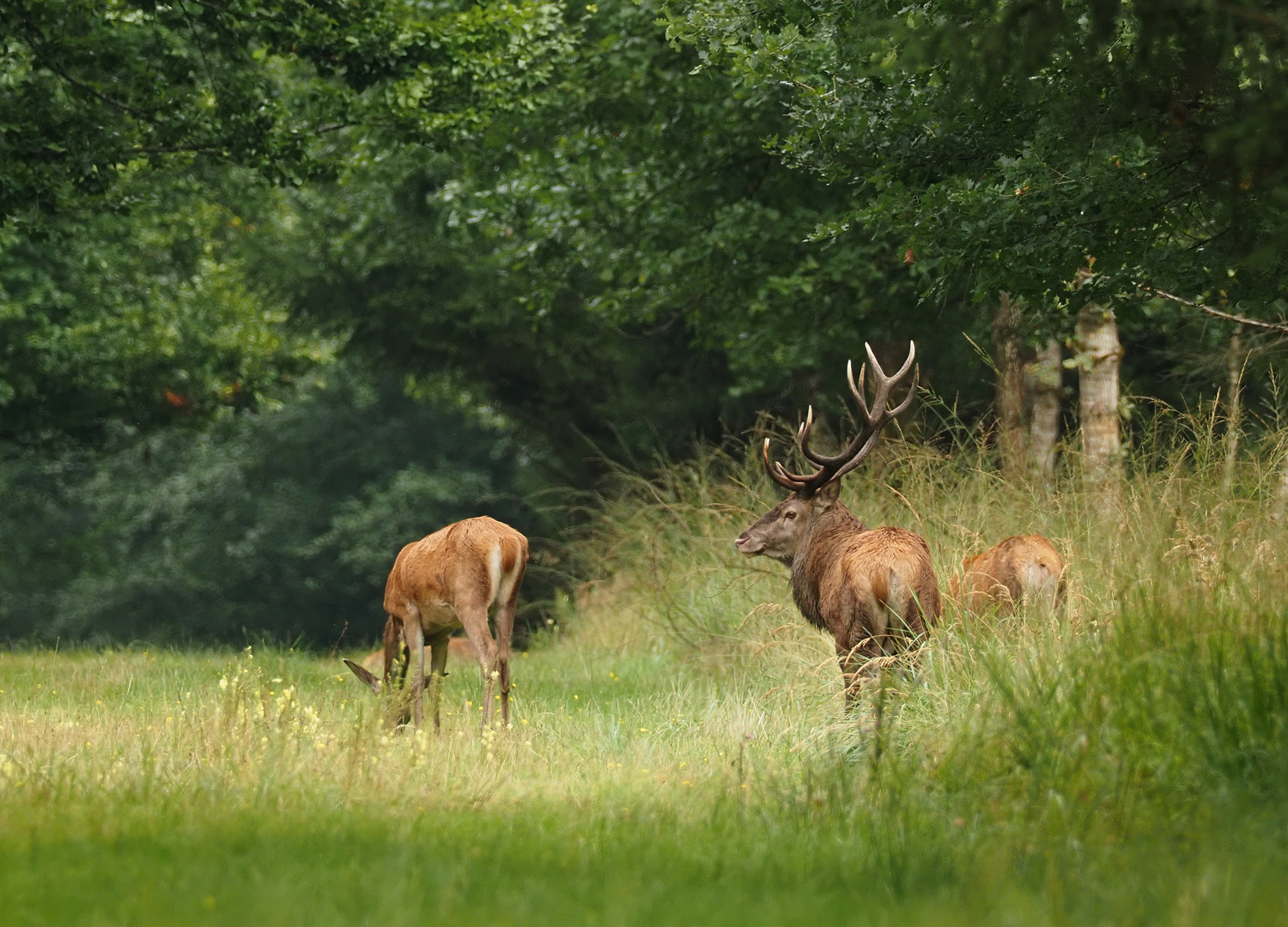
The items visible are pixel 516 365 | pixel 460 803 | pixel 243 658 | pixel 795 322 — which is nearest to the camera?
pixel 460 803

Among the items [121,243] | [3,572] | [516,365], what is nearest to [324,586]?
[3,572]

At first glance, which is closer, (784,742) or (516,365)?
(784,742)

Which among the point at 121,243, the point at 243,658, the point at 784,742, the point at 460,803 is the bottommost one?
the point at 243,658

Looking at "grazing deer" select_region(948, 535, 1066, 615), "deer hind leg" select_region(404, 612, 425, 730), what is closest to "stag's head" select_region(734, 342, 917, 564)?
"grazing deer" select_region(948, 535, 1066, 615)

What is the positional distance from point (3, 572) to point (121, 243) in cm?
2173

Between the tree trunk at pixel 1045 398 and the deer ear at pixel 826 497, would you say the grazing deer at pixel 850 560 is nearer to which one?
the deer ear at pixel 826 497

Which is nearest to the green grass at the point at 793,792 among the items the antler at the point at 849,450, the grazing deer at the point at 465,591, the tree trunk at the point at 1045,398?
the grazing deer at the point at 465,591

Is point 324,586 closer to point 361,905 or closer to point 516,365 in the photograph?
point 516,365

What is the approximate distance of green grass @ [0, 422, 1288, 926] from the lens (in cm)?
444

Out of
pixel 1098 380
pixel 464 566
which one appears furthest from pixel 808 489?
pixel 1098 380

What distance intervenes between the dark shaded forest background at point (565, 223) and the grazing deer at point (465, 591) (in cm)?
311

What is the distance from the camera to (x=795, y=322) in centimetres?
1573

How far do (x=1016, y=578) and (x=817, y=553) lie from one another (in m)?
1.32

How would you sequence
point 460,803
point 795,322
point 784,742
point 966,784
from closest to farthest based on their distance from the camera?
point 966,784 < point 460,803 < point 784,742 < point 795,322
